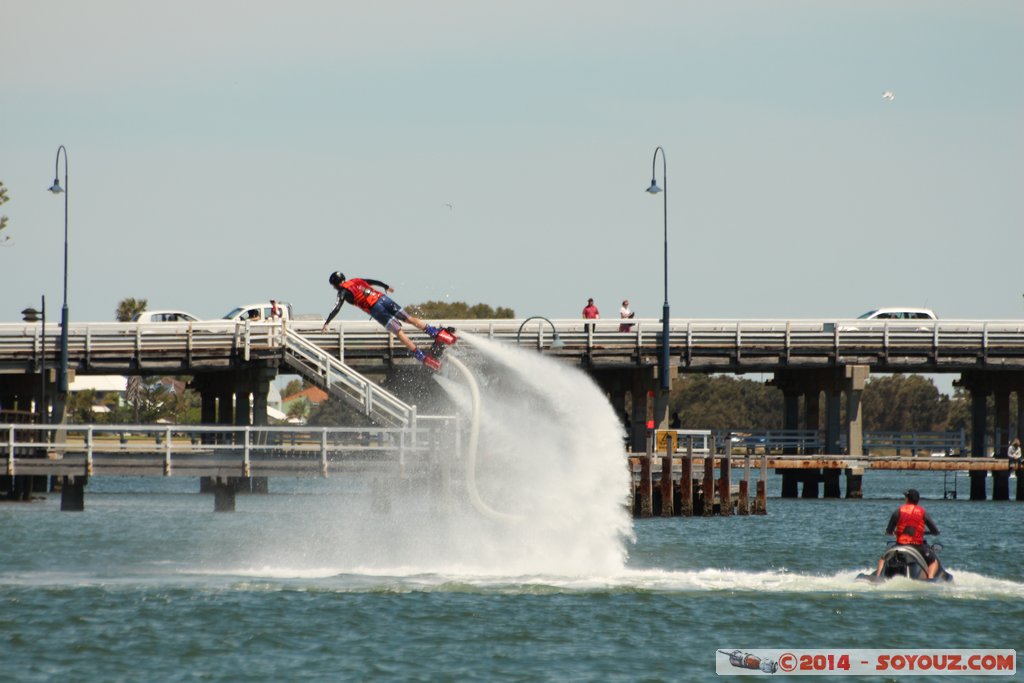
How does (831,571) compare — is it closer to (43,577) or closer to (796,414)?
(43,577)

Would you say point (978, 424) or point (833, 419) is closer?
point (833, 419)

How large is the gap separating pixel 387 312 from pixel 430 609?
5525 millimetres

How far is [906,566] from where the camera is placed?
95.1ft

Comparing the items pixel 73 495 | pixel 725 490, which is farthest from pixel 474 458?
pixel 725 490

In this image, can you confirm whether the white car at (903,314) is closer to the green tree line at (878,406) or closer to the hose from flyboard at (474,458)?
the hose from flyboard at (474,458)

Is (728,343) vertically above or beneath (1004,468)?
above

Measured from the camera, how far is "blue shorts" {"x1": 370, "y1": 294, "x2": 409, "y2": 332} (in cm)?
2994

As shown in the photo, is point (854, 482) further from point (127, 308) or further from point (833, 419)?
point (127, 308)

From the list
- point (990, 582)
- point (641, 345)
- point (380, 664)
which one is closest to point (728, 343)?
point (641, 345)

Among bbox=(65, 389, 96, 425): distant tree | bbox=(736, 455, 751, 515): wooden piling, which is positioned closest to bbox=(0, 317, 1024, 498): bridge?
bbox=(736, 455, 751, 515): wooden piling

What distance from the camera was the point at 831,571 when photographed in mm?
34750

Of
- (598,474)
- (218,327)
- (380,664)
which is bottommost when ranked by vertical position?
(380,664)

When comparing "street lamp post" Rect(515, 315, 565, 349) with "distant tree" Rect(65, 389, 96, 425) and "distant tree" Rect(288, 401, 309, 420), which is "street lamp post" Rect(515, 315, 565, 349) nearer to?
"distant tree" Rect(65, 389, 96, 425)

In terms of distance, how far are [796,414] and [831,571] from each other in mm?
34865
